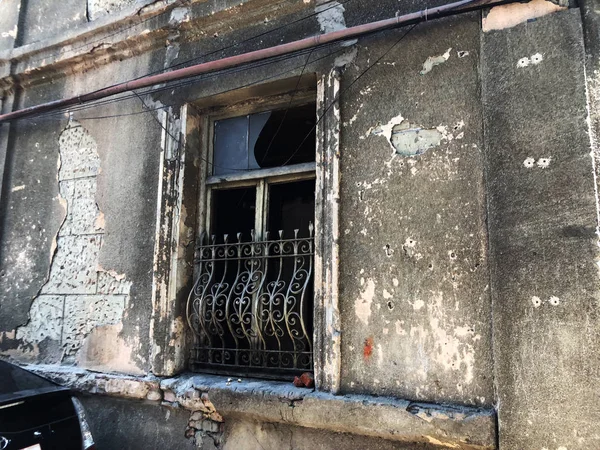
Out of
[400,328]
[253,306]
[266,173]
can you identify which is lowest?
[400,328]

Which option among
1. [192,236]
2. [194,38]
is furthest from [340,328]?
[194,38]

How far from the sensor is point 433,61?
117 inches

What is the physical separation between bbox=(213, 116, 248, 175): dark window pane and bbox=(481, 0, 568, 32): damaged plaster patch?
6.48ft

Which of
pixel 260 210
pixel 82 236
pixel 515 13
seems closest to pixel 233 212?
pixel 260 210

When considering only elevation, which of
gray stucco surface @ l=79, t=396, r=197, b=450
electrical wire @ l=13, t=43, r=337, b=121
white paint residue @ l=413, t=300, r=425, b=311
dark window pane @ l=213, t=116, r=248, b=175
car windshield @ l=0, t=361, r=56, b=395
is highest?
electrical wire @ l=13, t=43, r=337, b=121

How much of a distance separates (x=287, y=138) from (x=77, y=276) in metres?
2.23

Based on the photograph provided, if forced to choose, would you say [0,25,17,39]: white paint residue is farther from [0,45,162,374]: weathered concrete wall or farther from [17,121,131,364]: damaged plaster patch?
[17,121,131,364]: damaged plaster patch

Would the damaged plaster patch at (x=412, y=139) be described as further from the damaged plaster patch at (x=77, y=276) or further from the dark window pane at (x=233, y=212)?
the damaged plaster patch at (x=77, y=276)

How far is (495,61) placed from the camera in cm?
276

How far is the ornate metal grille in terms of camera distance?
A: 3273 millimetres

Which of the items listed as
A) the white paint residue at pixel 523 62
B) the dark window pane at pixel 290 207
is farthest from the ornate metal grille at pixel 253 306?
the white paint residue at pixel 523 62

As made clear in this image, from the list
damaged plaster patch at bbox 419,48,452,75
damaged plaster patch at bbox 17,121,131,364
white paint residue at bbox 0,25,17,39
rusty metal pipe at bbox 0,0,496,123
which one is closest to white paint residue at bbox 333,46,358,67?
rusty metal pipe at bbox 0,0,496,123

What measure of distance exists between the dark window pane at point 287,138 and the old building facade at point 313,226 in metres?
0.02

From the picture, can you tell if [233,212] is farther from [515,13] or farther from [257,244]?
[515,13]
